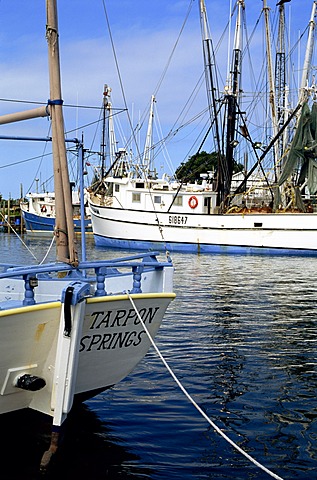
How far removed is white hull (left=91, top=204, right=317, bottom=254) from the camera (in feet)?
141

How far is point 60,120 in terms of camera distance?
9.52 m

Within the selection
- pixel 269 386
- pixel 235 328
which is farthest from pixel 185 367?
pixel 235 328

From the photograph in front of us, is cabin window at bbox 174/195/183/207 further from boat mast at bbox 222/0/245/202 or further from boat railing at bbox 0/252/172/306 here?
boat railing at bbox 0/252/172/306

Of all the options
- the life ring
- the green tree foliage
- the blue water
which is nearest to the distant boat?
Result: the green tree foliage

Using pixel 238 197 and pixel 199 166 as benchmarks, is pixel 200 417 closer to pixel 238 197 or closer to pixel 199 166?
pixel 238 197

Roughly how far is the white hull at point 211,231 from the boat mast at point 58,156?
33.5m

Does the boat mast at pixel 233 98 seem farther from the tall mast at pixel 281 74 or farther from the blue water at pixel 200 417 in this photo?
the blue water at pixel 200 417

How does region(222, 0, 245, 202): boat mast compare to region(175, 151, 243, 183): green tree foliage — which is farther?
region(175, 151, 243, 183): green tree foliage

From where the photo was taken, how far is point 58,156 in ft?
31.3

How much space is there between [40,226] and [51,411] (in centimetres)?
6908

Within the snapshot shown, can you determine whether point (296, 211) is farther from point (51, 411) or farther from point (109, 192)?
point (51, 411)

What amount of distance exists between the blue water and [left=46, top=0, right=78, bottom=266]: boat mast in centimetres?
257

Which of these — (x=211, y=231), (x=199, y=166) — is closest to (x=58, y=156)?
(x=211, y=231)

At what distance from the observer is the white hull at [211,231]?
4300 centimetres
